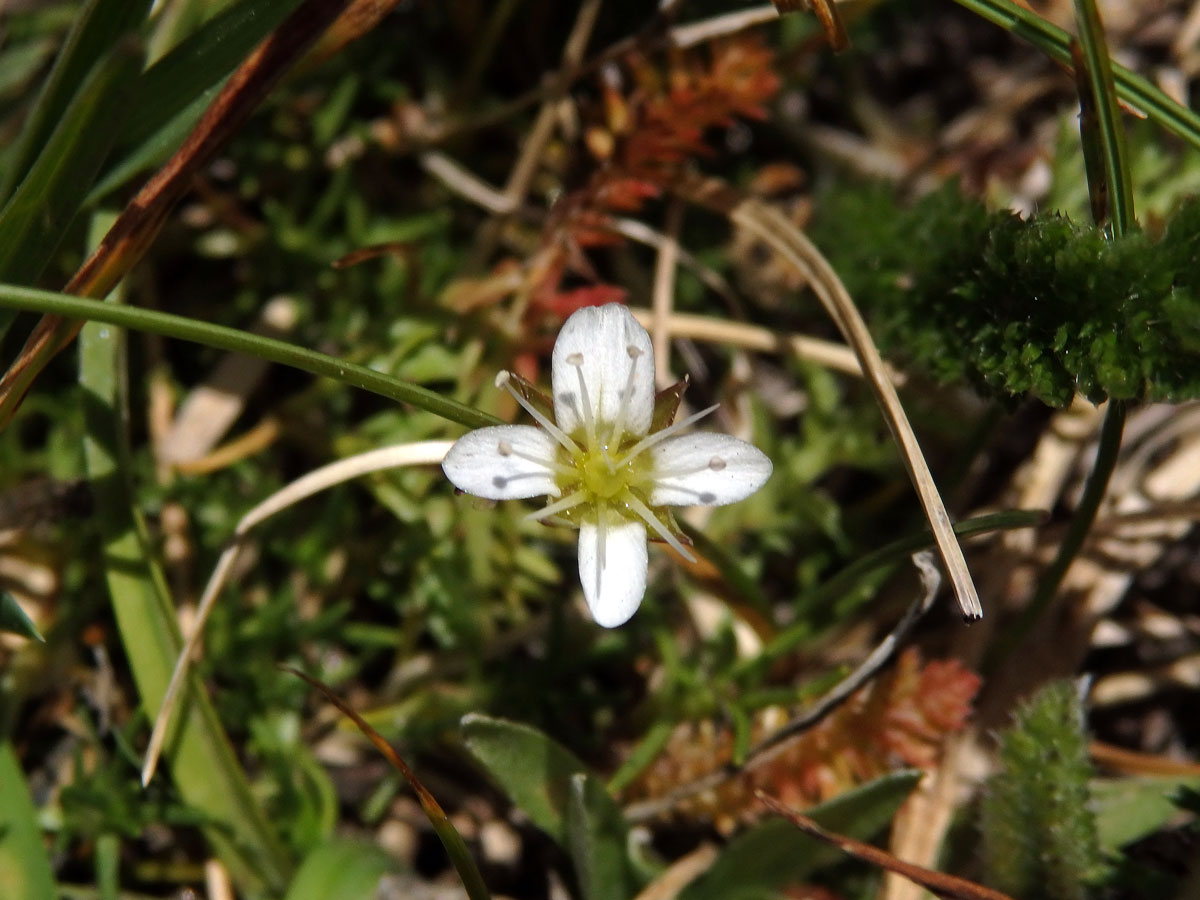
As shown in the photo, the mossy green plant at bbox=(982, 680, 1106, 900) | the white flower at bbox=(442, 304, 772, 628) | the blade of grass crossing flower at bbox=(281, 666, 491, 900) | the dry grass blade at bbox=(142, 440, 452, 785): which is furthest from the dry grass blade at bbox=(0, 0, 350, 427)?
the mossy green plant at bbox=(982, 680, 1106, 900)

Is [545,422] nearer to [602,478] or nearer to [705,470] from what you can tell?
[602,478]

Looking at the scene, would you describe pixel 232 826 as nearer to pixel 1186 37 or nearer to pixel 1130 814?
pixel 1130 814

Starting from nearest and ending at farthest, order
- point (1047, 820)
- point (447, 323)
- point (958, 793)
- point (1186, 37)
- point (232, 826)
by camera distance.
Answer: point (1047, 820), point (232, 826), point (958, 793), point (447, 323), point (1186, 37)

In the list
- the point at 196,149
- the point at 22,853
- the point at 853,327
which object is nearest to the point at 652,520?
the point at 853,327

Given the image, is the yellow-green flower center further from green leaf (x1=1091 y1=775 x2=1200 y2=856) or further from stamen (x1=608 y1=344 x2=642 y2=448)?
green leaf (x1=1091 y1=775 x2=1200 y2=856)

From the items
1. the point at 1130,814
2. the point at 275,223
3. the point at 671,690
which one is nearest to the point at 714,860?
the point at 671,690
